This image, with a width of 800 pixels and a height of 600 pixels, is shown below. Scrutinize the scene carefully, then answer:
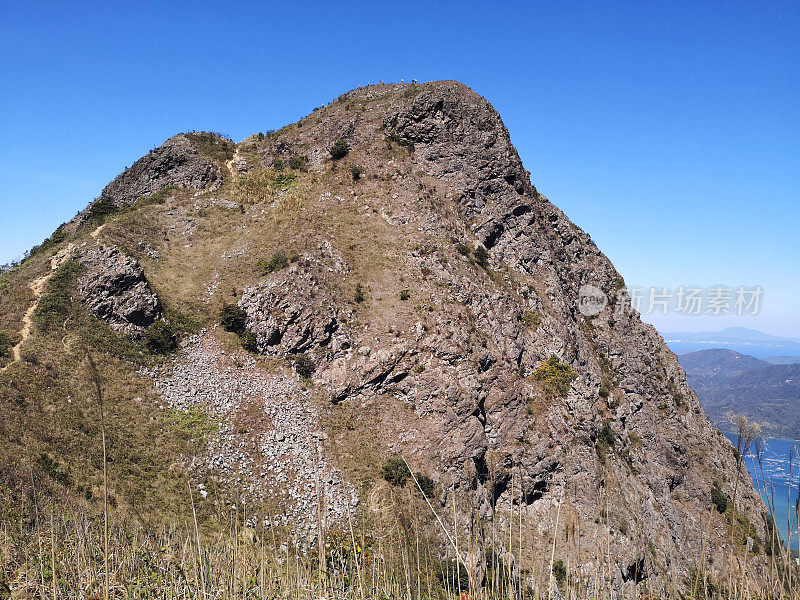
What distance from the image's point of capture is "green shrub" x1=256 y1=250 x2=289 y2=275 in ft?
150

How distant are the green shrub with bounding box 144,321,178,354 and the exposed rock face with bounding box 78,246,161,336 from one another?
3.34 ft

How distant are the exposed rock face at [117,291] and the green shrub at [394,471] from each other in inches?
998

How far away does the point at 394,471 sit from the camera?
34875mm

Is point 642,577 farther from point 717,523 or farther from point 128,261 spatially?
point 128,261

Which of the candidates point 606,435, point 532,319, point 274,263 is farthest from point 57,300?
point 606,435

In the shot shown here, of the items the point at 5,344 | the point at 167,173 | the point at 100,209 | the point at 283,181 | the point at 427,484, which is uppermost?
the point at 167,173

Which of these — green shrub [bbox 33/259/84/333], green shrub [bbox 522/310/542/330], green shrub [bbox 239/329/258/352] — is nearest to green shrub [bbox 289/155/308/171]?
green shrub [bbox 239/329/258/352]

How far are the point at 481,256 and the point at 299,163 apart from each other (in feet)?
92.1

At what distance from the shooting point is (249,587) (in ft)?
41.0

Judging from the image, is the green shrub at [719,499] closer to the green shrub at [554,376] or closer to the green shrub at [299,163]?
the green shrub at [554,376]

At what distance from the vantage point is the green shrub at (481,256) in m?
54.2

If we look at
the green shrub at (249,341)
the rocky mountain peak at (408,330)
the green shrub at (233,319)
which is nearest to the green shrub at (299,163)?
the rocky mountain peak at (408,330)

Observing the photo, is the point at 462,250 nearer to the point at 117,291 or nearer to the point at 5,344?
the point at 117,291

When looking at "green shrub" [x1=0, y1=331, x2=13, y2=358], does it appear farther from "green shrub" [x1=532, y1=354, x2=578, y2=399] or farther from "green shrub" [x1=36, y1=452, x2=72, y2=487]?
"green shrub" [x1=532, y1=354, x2=578, y2=399]
